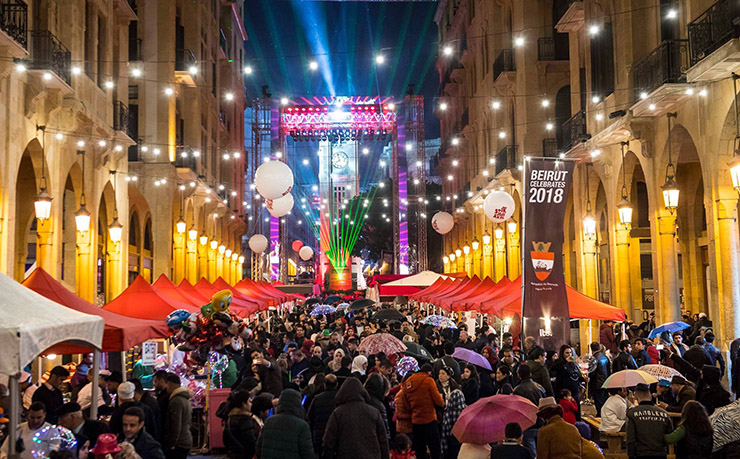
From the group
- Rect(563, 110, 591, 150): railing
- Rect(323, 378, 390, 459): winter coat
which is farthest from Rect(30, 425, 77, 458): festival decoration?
Rect(563, 110, 591, 150): railing

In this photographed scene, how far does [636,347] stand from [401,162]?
4123 centimetres

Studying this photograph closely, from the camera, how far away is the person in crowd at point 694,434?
8367mm

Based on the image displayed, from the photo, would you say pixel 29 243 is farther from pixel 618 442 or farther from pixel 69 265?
pixel 618 442

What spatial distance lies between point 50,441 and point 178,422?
227 centimetres

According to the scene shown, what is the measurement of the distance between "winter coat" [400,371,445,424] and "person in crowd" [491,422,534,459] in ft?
10.1

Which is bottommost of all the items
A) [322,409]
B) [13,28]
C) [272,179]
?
[322,409]

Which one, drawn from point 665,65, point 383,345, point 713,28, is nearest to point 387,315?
point 665,65

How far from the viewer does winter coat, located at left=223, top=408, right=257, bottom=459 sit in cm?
880

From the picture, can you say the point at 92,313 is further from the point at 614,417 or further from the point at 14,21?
the point at 14,21

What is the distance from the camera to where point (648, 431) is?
28.3 ft

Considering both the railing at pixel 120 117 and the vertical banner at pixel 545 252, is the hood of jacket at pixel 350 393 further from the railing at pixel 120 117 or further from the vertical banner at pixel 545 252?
the railing at pixel 120 117

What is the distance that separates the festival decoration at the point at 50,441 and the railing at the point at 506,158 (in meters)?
26.9

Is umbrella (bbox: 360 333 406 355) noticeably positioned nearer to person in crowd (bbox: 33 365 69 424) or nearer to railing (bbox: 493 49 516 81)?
person in crowd (bbox: 33 365 69 424)

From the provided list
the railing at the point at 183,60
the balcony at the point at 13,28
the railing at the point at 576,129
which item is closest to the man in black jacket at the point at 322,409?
the balcony at the point at 13,28
